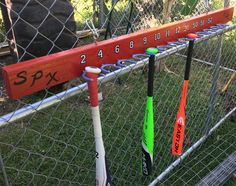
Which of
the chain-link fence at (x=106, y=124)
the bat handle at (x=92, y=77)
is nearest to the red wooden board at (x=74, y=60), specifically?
the bat handle at (x=92, y=77)

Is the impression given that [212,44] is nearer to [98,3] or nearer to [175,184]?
[98,3]

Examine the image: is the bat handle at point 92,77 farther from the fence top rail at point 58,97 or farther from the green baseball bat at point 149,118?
the green baseball bat at point 149,118

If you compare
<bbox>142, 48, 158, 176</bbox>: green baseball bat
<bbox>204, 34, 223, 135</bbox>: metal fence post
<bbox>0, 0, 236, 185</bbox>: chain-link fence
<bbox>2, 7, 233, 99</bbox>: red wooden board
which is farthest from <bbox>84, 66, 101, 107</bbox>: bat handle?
<bbox>204, 34, 223, 135</bbox>: metal fence post

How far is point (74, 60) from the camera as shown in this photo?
1.42m

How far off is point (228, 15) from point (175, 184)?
1.50 m

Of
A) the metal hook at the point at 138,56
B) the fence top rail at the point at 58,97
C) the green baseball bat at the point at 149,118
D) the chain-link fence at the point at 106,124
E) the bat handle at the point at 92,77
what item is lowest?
the chain-link fence at the point at 106,124

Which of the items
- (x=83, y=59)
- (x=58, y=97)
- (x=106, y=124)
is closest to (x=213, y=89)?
(x=106, y=124)

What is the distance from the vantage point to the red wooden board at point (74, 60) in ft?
3.99

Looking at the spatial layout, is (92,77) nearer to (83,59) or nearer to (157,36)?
(83,59)

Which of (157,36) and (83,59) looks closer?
(83,59)

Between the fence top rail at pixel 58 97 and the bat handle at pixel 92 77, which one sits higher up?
the bat handle at pixel 92 77

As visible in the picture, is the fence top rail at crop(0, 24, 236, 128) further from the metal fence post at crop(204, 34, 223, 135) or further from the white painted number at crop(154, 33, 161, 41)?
the metal fence post at crop(204, 34, 223, 135)

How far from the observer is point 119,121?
124 inches

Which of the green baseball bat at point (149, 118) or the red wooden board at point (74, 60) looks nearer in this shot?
the red wooden board at point (74, 60)
